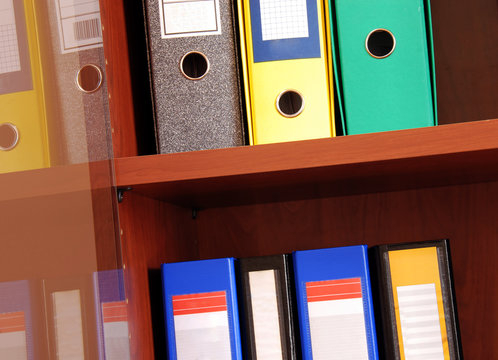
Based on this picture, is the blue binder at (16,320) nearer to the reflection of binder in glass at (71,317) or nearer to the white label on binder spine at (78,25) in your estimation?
the reflection of binder in glass at (71,317)

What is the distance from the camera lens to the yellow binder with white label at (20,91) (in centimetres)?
34

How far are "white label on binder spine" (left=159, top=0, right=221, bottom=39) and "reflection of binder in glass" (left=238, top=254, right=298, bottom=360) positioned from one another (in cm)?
33

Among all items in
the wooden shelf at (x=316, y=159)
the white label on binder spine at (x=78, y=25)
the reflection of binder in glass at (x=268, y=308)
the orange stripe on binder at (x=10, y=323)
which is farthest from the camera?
the reflection of binder in glass at (x=268, y=308)

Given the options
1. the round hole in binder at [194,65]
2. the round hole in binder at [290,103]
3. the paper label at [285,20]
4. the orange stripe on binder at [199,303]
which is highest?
the paper label at [285,20]

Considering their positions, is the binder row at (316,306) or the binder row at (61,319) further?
the binder row at (316,306)

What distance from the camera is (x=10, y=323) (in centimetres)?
31

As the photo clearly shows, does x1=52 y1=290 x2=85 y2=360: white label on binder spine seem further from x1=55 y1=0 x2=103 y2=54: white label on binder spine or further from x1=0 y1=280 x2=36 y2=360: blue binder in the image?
x1=55 y1=0 x2=103 y2=54: white label on binder spine

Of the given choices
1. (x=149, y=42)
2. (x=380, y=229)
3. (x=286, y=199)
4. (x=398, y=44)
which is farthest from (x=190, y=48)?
(x=380, y=229)

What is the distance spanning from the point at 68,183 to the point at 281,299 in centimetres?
40

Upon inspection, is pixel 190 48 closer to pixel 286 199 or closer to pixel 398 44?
pixel 398 44

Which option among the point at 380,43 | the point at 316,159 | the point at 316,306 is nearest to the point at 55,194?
the point at 316,159

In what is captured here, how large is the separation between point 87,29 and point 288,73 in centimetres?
27

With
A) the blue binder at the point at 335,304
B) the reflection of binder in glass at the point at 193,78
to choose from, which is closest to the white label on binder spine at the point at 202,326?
the blue binder at the point at 335,304

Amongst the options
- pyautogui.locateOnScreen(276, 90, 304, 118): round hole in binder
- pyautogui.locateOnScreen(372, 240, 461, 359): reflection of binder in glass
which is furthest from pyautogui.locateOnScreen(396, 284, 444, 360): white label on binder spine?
pyautogui.locateOnScreen(276, 90, 304, 118): round hole in binder
